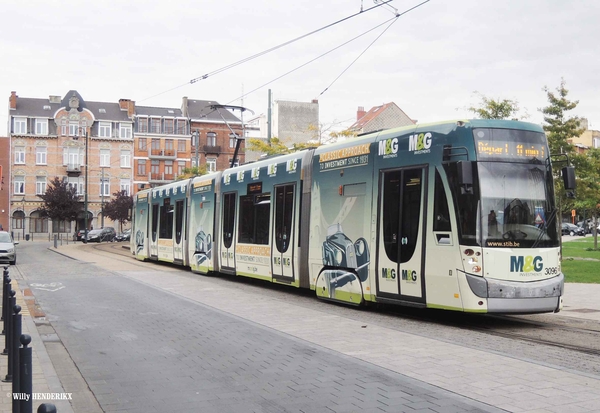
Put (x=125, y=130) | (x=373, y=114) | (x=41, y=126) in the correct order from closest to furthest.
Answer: (x=373, y=114) → (x=41, y=126) → (x=125, y=130)

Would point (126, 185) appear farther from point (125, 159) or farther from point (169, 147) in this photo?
point (169, 147)

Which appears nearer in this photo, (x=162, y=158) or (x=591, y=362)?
(x=591, y=362)

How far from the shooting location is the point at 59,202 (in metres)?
69.1

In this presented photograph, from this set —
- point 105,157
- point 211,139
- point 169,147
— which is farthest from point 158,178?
point 211,139

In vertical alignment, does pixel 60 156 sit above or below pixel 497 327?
above

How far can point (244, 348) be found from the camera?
8914 millimetres

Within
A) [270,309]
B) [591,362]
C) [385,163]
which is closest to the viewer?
[591,362]

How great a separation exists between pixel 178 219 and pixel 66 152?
56.9 m

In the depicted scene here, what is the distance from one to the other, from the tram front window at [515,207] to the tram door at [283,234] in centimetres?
609

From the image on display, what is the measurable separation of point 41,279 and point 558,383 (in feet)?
57.9

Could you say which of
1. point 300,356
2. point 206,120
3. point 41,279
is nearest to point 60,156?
point 206,120

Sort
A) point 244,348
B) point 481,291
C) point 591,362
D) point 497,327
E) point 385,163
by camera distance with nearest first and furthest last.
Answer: point 591,362 < point 244,348 < point 481,291 < point 497,327 < point 385,163

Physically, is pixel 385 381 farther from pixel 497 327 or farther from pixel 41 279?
pixel 41 279

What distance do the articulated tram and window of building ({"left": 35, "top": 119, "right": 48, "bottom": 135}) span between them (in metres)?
67.2
